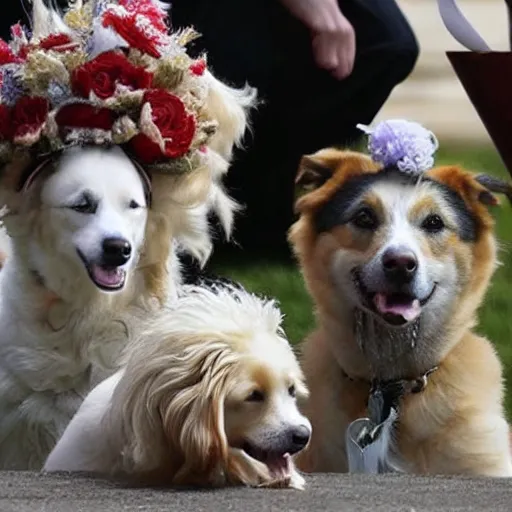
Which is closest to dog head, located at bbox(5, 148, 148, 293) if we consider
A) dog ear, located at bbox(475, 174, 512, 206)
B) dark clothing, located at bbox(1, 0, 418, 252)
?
dog ear, located at bbox(475, 174, 512, 206)

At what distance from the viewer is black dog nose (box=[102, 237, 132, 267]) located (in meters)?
3.71

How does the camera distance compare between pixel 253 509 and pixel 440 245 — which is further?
pixel 440 245

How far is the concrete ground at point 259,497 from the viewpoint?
2945 millimetres

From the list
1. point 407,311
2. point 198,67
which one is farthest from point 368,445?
point 198,67

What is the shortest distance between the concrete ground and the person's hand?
1611 mm

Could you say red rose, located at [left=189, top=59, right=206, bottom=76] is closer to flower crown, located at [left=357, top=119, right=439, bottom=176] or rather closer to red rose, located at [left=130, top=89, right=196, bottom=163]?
red rose, located at [left=130, top=89, right=196, bottom=163]

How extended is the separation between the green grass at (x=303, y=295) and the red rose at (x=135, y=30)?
0.86 m

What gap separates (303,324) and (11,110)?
1183mm

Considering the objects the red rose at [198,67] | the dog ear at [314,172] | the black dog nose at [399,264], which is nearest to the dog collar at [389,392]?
the black dog nose at [399,264]

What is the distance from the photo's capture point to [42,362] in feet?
12.9

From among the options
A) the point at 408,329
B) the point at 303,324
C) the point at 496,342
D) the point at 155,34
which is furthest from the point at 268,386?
the point at 496,342

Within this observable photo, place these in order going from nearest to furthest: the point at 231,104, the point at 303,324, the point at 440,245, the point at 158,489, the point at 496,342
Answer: the point at 158,489, the point at 440,245, the point at 231,104, the point at 303,324, the point at 496,342

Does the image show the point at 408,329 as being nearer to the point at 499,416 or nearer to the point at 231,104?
the point at 499,416

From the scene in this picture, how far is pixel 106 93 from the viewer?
3797mm
